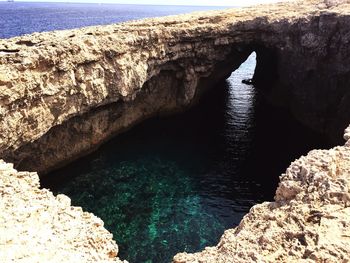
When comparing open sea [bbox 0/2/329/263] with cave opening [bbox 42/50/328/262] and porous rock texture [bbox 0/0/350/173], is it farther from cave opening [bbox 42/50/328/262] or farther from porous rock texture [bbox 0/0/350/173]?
porous rock texture [bbox 0/0/350/173]

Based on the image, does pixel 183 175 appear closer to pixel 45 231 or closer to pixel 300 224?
pixel 45 231

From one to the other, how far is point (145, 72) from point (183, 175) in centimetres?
1111

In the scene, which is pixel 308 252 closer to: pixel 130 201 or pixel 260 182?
pixel 130 201

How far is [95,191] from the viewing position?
28859 mm

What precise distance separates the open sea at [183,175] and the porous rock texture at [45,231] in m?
9.51

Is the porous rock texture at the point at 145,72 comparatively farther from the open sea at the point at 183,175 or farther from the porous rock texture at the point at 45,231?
the porous rock texture at the point at 45,231

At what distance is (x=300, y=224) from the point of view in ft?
36.5

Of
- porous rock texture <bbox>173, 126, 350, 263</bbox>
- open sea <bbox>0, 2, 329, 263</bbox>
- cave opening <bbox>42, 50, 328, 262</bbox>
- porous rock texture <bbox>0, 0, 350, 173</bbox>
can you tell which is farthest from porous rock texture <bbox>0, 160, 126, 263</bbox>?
porous rock texture <bbox>0, 0, 350, 173</bbox>

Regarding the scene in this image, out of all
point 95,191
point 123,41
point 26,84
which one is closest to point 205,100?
point 123,41

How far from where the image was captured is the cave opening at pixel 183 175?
24.5 m

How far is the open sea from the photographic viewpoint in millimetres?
24453

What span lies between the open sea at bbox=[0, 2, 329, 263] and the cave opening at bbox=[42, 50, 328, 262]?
0.24ft

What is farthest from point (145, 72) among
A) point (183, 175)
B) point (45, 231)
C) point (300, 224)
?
point (300, 224)

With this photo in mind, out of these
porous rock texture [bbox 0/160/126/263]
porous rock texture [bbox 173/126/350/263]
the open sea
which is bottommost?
the open sea
